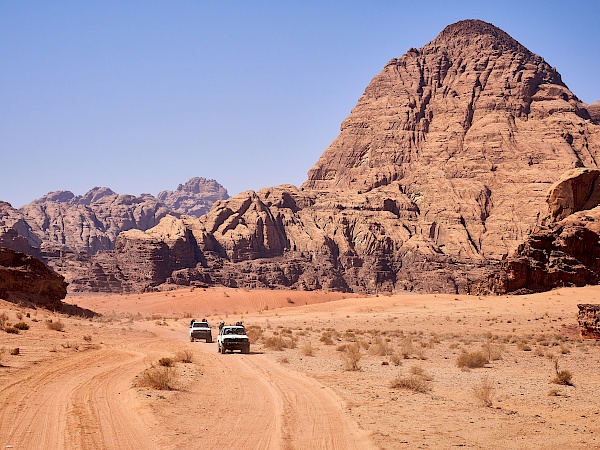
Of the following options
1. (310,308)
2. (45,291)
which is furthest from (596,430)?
(310,308)

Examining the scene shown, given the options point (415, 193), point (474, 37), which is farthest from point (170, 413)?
point (474, 37)

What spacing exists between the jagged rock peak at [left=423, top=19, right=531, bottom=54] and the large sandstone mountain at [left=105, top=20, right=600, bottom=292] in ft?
2.99

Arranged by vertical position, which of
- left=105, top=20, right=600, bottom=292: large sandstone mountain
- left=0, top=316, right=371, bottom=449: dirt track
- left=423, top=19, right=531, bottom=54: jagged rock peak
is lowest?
left=0, top=316, right=371, bottom=449: dirt track

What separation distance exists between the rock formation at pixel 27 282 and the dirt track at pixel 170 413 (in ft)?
105

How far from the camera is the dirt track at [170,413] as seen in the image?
1102 centimetres

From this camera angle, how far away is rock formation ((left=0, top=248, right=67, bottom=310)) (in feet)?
164

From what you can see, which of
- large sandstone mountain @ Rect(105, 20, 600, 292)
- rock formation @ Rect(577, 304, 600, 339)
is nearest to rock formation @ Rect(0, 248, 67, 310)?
rock formation @ Rect(577, 304, 600, 339)

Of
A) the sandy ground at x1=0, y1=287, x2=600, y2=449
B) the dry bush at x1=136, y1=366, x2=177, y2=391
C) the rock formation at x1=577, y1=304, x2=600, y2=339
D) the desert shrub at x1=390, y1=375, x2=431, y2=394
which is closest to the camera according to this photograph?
the sandy ground at x1=0, y1=287, x2=600, y2=449

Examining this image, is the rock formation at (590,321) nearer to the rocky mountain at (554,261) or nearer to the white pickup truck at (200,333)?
the white pickup truck at (200,333)

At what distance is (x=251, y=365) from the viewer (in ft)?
79.3

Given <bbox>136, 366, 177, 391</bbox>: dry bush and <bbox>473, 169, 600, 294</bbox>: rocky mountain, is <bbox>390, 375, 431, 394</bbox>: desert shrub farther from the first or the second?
<bbox>473, 169, 600, 294</bbox>: rocky mountain

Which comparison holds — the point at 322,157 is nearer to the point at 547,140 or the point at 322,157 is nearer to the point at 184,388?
the point at 547,140

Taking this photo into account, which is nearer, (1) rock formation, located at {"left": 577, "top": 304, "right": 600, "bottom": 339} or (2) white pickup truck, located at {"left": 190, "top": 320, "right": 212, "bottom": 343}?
(1) rock formation, located at {"left": 577, "top": 304, "right": 600, "bottom": 339}

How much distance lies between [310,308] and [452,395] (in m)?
56.4
